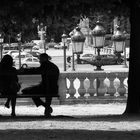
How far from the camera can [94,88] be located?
1892cm

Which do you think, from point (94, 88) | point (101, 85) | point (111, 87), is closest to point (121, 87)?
point (111, 87)

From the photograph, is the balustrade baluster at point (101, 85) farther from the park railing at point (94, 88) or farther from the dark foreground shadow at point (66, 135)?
the dark foreground shadow at point (66, 135)

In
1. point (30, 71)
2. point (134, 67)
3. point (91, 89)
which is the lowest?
point (91, 89)

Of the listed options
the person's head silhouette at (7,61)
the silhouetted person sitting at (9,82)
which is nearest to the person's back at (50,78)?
the silhouetted person sitting at (9,82)

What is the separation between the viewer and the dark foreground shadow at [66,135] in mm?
8762

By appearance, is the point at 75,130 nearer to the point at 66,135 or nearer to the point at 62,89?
the point at 66,135

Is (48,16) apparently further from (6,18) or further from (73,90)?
(73,90)

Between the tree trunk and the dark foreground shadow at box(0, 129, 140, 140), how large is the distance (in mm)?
3365

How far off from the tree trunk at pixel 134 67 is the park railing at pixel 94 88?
5.60 m

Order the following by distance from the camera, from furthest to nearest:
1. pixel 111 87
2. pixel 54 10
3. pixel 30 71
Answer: pixel 111 87, pixel 30 71, pixel 54 10

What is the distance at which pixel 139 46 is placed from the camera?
42.0ft

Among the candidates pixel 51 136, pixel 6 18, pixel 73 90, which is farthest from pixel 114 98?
pixel 51 136

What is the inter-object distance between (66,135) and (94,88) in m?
9.85

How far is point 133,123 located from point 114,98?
779 cm
